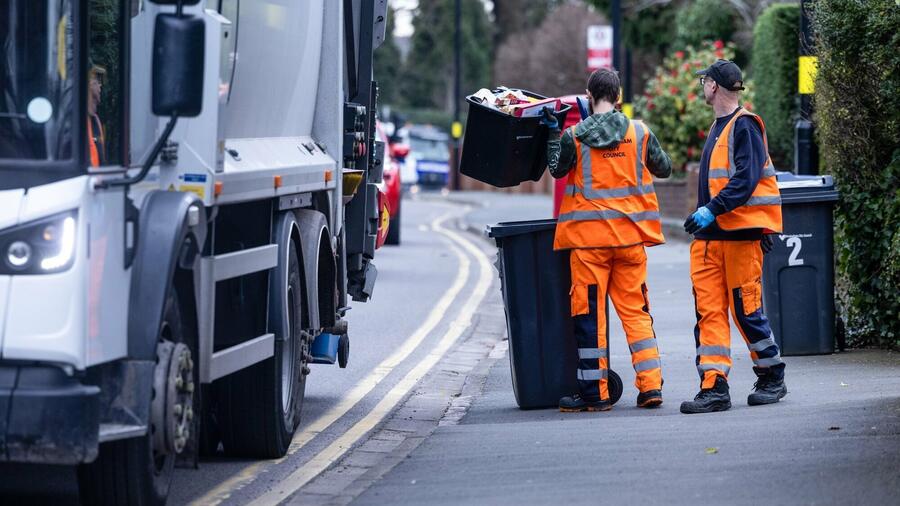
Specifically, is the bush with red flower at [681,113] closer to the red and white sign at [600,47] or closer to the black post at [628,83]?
the red and white sign at [600,47]

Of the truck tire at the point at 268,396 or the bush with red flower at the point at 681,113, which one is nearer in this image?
the truck tire at the point at 268,396

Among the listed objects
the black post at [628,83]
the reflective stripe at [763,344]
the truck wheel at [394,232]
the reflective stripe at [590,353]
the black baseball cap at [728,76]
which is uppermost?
the black post at [628,83]

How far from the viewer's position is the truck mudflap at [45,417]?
17.1 ft

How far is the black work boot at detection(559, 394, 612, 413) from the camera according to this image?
8.52 m

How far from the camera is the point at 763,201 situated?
837 cm

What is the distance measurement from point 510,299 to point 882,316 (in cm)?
299

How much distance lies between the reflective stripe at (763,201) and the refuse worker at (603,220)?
1.54 ft

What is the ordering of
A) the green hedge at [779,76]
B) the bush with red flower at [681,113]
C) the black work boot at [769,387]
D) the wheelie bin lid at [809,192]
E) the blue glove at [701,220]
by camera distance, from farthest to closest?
the bush with red flower at [681,113] < the green hedge at [779,76] < the wheelie bin lid at [809,192] < the black work boot at [769,387] < the blue glove at [701,220]

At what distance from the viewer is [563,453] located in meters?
7.31

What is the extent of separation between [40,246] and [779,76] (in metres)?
15.3

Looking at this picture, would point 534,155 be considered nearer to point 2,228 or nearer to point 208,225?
point 208,225

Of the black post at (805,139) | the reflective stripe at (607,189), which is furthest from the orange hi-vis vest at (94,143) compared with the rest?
the black post at (805,139)

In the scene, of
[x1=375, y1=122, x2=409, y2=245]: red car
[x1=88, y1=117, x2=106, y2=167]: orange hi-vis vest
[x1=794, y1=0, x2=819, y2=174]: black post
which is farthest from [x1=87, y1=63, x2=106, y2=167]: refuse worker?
[x1=375, y1=122, x2=409, y2=245]: red car

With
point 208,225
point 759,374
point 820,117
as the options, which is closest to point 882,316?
point 820,117
